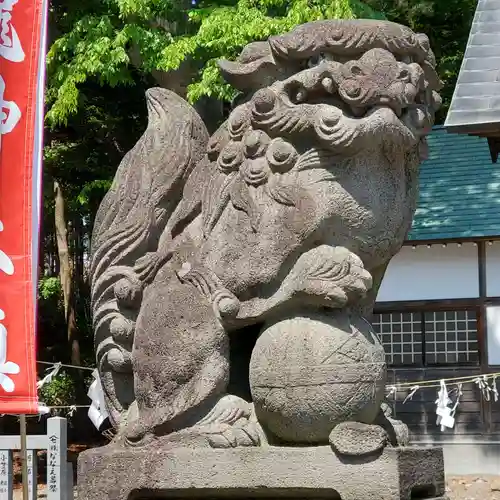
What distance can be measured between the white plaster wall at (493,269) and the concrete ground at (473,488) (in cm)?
235

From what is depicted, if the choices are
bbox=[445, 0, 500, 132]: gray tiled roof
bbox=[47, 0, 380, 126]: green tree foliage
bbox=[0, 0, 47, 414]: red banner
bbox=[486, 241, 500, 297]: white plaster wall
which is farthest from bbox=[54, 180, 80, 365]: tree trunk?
bbox=[0, 0, 47, 414]: red banner

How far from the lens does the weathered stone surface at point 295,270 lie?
383cm

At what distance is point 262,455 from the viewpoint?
3855 mm

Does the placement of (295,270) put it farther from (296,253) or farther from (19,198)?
(19,198)

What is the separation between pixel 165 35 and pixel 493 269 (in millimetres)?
5672

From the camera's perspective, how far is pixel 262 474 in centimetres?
385

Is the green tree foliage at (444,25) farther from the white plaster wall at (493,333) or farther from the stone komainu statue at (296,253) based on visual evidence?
the stone komainu statue at (296,253)

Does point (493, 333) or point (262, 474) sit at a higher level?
point (493, 333)

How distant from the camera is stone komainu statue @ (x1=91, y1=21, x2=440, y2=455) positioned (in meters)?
3.84

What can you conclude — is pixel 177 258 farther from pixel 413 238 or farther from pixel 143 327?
pixel 413 238

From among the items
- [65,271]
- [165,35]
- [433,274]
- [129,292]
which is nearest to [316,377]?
[129,292]

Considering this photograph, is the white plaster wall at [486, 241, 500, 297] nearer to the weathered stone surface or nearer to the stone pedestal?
the weathered stone surface

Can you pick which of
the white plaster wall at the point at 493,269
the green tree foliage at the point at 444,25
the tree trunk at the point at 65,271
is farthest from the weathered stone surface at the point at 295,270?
the green tree foliage at the point at 444,25

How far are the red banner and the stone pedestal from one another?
0.73m
